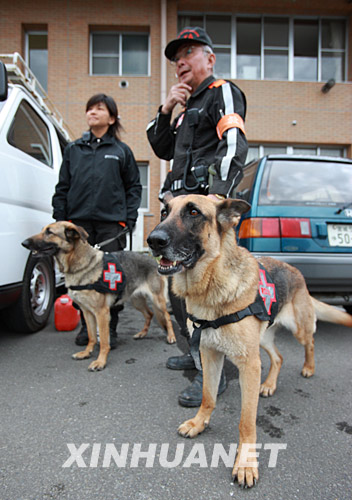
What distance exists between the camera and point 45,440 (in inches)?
68.0

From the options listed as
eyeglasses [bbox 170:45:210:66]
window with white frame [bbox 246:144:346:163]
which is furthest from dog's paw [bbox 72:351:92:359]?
window with white frame [bbox 246:144:346:163]

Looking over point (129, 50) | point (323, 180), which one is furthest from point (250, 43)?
point (323, 180)

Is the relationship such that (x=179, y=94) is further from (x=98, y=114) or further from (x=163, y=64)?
(x=163, y=64)

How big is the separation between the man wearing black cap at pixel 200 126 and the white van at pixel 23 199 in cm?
136

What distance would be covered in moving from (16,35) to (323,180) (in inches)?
459

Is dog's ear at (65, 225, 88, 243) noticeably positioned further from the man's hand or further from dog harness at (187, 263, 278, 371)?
dog harness at (187, 263, 278, 371)

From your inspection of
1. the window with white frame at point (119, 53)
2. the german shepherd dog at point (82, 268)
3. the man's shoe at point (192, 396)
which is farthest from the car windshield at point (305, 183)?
the window with white frame at point (119, 53)

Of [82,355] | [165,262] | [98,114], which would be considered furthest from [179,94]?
[82,355]

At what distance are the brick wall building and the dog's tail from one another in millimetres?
8143

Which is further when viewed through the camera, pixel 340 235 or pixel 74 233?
pixel 340 235

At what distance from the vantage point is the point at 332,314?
249 centimetres

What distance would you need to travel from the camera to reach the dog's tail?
2406mm

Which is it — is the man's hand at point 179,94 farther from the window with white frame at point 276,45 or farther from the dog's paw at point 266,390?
the window with white frame at point 276,45

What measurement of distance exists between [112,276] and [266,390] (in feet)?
5.40
